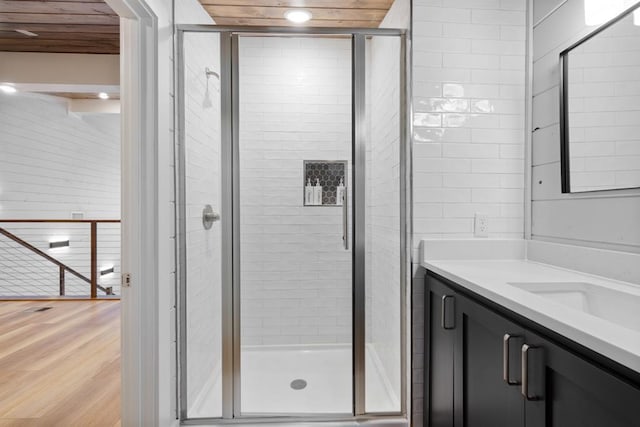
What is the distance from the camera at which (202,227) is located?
1.84 metres

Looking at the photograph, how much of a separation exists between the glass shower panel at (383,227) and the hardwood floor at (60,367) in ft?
4.55

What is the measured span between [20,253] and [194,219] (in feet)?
15.7

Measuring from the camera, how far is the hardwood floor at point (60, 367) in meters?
1.96

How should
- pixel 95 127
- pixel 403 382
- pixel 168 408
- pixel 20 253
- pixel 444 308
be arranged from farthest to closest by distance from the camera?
pixel 95 127 → pixel 20 253 → pixel 403 382 → pixel 168 408 → pixel 444 308

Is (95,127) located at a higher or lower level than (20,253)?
higher

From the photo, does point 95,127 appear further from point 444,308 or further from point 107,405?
point 444,308

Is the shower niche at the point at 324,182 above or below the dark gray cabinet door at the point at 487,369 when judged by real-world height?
above

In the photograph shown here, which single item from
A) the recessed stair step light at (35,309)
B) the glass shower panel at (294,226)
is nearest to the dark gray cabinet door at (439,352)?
the glass shower panel at (294,226)

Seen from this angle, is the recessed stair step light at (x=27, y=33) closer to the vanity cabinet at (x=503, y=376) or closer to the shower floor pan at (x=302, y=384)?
the shower floor pan at (x=302, y=384)

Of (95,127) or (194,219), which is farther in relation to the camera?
(95,127)

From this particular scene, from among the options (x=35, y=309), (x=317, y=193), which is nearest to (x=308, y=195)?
(x=317, y=193)

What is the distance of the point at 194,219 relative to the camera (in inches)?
71.2

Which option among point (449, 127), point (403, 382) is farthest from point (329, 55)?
point (403, 382)

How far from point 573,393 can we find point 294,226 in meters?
1.67
